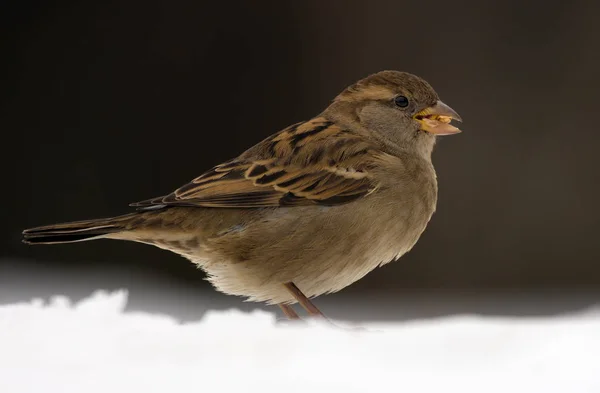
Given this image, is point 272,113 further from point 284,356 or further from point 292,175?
point 284,356

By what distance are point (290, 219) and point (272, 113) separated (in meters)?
3.20

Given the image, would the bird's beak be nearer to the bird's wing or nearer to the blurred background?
the bird's wing

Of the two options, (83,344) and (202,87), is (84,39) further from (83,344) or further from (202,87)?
(83,344)

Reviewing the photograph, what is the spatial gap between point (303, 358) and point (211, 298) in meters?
2.72

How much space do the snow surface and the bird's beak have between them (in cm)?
122

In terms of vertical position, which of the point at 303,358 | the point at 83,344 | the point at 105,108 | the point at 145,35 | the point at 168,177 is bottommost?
the point at 303,358

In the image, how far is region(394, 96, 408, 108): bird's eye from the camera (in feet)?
13.0

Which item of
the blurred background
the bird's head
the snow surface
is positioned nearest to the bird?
the bird's head

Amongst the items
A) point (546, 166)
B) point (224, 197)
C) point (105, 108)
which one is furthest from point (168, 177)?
point (224, 197)

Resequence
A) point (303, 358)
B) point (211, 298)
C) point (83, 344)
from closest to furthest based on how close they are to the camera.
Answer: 1. point (303, 358)
2. point (83, 344)
3. point (211, 298)

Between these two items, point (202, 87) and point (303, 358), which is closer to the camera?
point (303, 358)

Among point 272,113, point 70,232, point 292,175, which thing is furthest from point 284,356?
point 272,113

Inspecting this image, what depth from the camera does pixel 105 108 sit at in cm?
633

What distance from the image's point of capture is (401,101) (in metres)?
3.96
